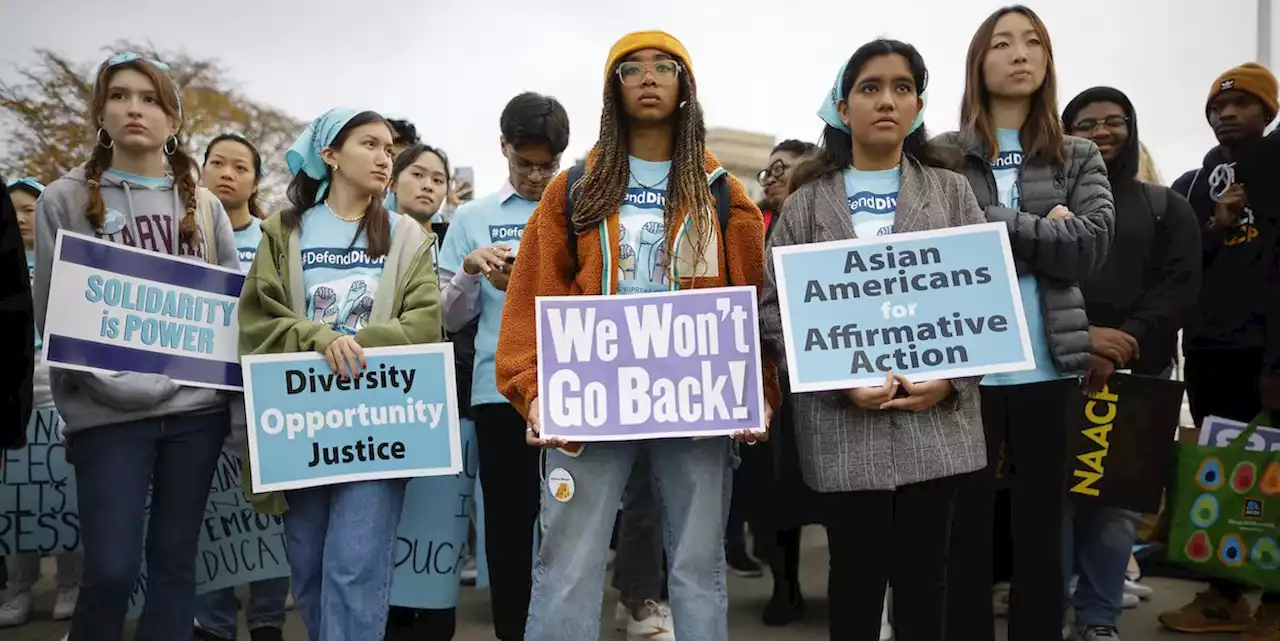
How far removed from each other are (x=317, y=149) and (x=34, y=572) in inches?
119

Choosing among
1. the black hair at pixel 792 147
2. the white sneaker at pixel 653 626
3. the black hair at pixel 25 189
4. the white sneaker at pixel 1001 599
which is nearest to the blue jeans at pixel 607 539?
the white sneaker at pixel 653 626

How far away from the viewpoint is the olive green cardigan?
3.05 metres

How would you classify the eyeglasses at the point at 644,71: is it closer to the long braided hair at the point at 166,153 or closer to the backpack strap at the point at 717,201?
the backpack strap at the point at 717,201

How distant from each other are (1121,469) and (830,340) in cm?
167

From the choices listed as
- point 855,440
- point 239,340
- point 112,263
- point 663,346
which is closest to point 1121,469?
point 855,440

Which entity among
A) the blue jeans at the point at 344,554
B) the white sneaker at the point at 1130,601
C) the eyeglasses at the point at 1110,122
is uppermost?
the eyeglasses at the point at 1110,122

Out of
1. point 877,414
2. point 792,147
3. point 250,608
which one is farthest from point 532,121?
point 250,608

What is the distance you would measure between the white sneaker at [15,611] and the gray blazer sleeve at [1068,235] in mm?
4690

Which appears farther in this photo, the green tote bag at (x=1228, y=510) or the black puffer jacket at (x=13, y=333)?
the green tote bag at (x=1228, y=510)

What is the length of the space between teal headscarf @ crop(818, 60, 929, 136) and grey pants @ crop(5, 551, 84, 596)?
4.13 meters

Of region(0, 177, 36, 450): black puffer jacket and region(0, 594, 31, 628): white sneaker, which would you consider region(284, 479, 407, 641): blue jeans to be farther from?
region(0, 594, 31, 628): white sneaker

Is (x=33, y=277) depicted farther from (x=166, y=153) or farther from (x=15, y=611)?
(x=15, y=611)

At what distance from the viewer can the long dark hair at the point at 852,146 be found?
2.93 meters

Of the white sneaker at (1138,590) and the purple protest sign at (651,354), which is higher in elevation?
the purple protest sign at (651,354)
